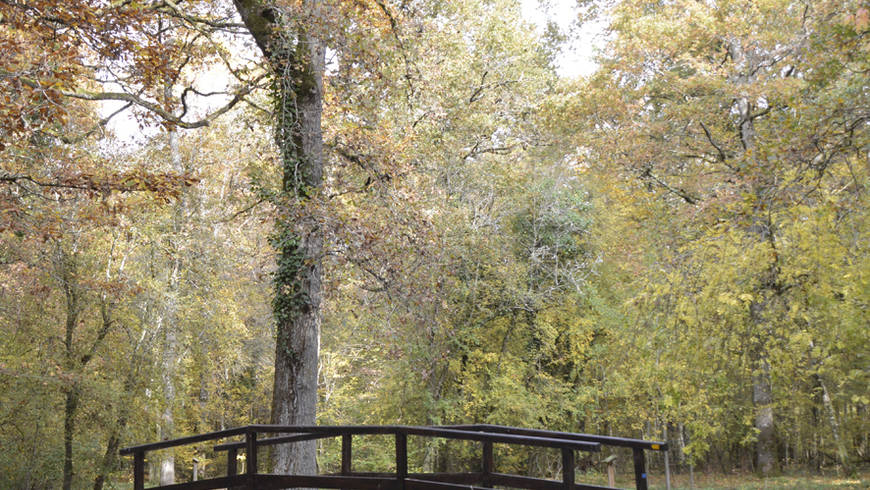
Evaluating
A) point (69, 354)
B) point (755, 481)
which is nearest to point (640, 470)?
point (755, 481)

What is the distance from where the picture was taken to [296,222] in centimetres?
762

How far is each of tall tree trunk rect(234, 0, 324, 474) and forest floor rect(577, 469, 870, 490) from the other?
30.3 feet

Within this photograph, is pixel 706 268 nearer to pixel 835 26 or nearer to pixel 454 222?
pixel 835 26

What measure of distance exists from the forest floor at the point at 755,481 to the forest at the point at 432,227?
1.95 feet

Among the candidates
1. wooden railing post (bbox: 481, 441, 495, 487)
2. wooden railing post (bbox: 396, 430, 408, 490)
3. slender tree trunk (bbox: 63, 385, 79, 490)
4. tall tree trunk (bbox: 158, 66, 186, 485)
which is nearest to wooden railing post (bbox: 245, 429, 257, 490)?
wooden railing post (bbox: 396, 430, 408, 490)

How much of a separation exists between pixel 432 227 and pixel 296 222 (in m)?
1.98

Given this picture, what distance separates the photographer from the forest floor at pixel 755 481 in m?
12.1

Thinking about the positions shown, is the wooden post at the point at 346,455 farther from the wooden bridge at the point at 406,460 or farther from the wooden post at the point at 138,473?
the wooden post at the point at 138,473

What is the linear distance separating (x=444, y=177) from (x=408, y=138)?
8.17ft

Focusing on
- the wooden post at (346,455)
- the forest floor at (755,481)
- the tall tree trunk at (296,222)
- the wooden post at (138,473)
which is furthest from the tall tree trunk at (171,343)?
the forest floor at (755,481)

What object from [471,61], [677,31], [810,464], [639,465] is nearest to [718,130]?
[677,31]

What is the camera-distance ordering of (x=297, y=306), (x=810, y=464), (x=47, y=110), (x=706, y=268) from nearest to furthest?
1. (x=47, y=110)
2. (x=706, y=268)
3. (x=297, y=306)
4. (x=810, y=464)

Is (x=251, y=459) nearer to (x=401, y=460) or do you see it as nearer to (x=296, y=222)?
(x=401, y=460)

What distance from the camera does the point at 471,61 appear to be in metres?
15.4
